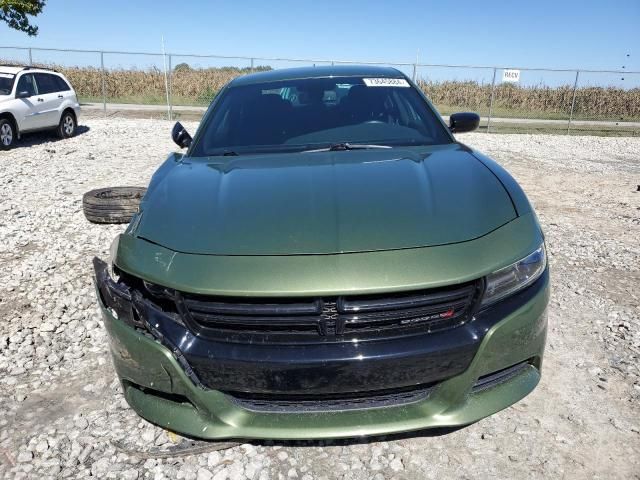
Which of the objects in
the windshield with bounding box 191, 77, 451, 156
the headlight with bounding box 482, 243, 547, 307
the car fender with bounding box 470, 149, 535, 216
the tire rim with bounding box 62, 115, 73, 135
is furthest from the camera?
the tire rim with bounding box 62, 115, 73, 135

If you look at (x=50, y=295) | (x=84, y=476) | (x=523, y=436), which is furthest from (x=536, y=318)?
(x=50, y=295)

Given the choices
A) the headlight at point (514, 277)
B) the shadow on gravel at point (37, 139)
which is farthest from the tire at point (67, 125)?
the headlight at point (514, 277)

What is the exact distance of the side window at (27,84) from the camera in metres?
10.9

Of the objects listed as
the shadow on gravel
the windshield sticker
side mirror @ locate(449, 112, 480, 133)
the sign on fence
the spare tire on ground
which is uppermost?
the sign on fence

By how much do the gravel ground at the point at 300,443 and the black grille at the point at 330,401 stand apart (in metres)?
0.42

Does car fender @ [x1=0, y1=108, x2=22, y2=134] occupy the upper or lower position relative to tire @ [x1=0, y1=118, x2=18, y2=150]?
upper

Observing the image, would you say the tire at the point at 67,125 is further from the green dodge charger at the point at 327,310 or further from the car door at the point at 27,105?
the green dodge charger at the point at 327,310

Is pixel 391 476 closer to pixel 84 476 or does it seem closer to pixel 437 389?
pixel 437 389

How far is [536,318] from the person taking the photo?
79.2 inches

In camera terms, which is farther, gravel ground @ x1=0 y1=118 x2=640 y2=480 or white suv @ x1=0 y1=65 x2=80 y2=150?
white suv @ x1=0 y1=65 x2=80 y2=150

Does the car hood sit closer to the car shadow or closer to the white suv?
the car shadow

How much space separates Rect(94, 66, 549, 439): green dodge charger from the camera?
1.79m

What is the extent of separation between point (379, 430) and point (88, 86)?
26.2 meters

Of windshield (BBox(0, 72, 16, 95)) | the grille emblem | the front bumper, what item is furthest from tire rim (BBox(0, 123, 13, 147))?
the grille emblem
